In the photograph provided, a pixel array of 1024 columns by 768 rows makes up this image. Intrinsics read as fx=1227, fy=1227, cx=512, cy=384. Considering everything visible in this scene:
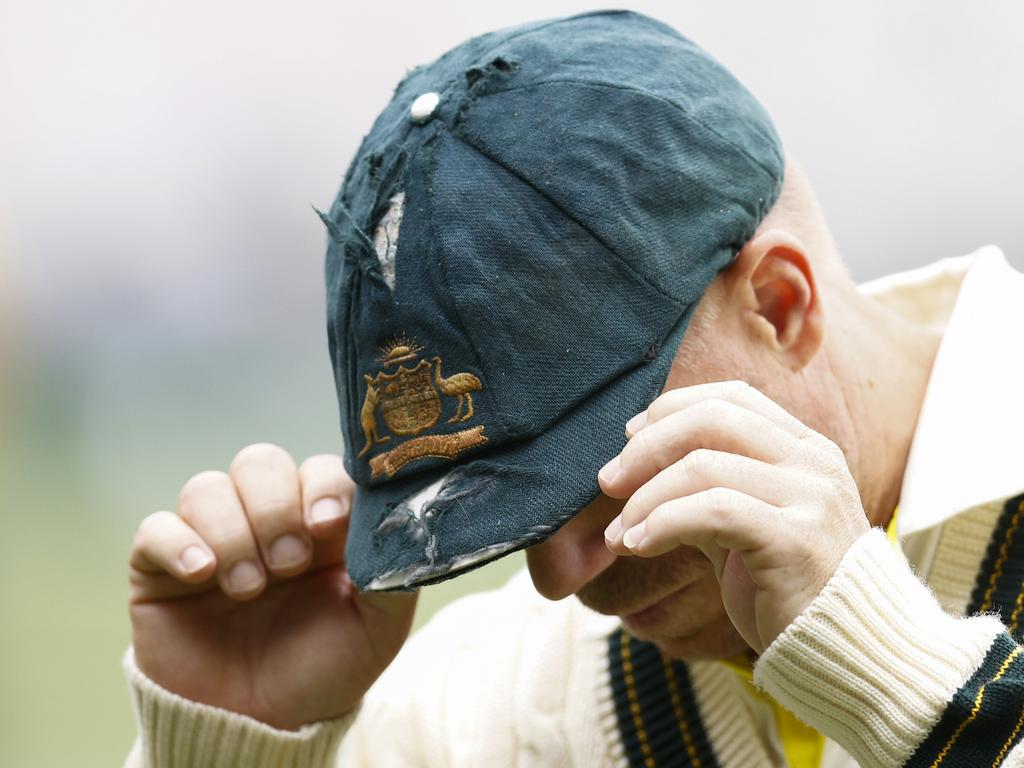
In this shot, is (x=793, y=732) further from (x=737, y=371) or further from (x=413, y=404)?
(x=413, y=404)

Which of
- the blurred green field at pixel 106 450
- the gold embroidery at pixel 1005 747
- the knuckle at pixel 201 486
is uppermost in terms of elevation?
the knuckle at pixel 201 486

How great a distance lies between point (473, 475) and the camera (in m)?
0.92

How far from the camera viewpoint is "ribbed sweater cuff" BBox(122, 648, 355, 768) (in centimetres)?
125

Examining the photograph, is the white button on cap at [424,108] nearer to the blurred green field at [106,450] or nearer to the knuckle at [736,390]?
the knuckle at [736,390]

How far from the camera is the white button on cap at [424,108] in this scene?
988mm

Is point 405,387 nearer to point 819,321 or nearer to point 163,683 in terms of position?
point 819,321

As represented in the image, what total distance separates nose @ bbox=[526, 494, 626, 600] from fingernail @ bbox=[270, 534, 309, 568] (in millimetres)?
320

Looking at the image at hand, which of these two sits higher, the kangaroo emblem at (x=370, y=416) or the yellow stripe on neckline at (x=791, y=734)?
the kangaroo emblem at (x=370, y=416)

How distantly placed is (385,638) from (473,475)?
1.36 ft

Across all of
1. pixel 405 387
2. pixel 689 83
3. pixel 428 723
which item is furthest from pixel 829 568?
pixel 428 723

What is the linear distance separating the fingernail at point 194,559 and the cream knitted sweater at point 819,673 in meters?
0.16

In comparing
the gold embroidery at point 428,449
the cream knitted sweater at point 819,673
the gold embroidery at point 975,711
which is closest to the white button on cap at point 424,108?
the gold embroidery at point 428,449

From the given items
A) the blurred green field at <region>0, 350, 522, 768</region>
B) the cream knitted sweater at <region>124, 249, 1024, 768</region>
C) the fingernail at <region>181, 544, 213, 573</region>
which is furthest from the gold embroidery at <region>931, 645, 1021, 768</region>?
the blurred green field at <region>0, 350, 522, 768</region>

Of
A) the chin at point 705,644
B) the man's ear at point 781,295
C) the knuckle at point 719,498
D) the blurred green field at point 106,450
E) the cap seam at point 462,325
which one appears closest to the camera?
the knuckle at point 719,498
